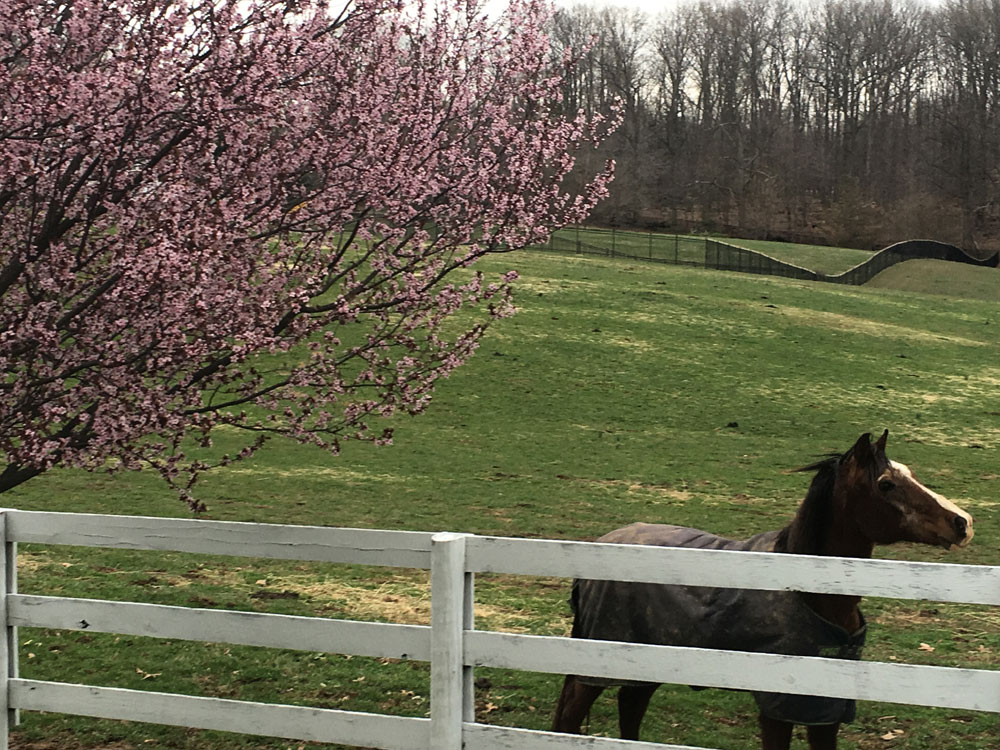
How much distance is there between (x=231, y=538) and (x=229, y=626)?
1.57ft

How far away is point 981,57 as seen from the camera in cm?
9825

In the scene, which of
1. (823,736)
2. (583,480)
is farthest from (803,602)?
(583,480)

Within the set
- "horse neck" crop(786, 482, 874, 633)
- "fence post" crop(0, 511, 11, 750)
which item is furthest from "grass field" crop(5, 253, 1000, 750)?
"horse neck" crop(786, 482, 874, 633)

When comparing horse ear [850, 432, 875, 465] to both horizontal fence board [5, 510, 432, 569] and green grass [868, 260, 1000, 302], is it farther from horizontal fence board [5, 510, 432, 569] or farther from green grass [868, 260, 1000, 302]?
green grass [868, 260, 1000, 302]

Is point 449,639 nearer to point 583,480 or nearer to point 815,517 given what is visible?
point 815,517

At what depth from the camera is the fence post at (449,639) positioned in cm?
590

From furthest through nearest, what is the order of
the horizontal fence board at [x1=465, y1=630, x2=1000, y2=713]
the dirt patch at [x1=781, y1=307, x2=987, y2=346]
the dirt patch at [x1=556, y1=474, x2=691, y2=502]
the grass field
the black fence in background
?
the black fence in background < the dirt patch at [x1=781, y1=307, x2=987, y2=346] < the dirt patch at [x1=556, y1=474, x2=691, y2=502] < the grass field < the horizontal fence board at [x1=465, y1=630, x2=1000, y2=713]

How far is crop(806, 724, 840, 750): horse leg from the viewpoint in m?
6.63

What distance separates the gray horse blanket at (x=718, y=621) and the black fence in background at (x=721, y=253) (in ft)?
182

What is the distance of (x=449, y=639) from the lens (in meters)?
5.91

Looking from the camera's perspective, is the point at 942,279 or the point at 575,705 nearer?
the point at 575,705

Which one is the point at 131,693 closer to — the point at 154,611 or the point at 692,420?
the point at 154,611

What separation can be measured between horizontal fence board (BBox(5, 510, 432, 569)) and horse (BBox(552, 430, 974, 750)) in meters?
1.54

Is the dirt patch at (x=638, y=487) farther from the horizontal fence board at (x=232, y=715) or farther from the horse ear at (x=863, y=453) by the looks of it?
the horizontal fence board at (x=232, y=715)
